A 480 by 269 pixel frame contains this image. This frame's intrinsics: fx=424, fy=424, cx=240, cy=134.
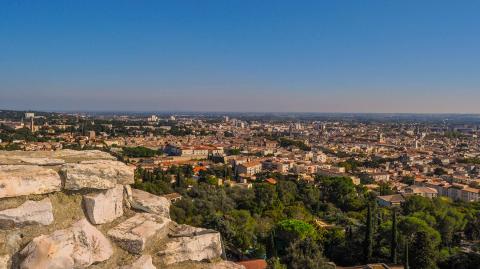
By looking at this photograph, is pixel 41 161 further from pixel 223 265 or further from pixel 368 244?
pixel 368 244

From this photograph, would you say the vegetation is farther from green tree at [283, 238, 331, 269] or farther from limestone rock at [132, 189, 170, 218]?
limestone rock at [132, 189, 170, 218]

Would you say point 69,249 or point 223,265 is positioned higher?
point 69,249

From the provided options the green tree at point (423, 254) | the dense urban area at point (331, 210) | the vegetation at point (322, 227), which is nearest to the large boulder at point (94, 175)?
the dense urban area at point (331, 210)

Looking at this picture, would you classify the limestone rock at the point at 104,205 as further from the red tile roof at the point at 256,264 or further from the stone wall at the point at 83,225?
the red tile roof at the point at 256,264

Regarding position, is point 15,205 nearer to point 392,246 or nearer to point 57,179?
point 57,179

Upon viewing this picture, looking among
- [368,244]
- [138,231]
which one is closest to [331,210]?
[368,244]

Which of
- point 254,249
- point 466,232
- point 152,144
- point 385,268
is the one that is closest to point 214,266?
point 385,268

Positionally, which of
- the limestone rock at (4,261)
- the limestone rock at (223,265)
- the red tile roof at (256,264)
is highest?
the limestone rock at (4,261)
